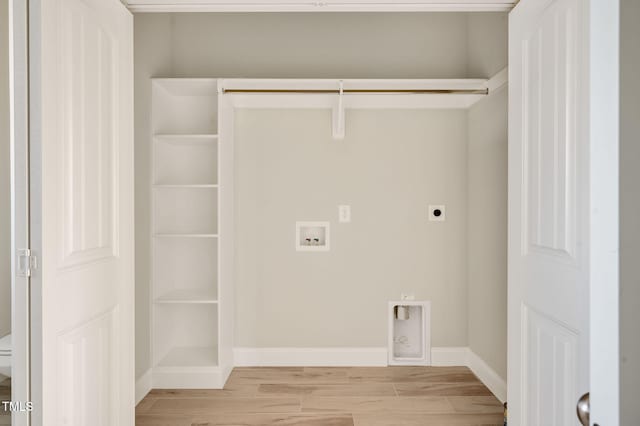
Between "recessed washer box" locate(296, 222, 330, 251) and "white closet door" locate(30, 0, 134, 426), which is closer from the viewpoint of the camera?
"white closet door" locate(30, 0, 134, 426)

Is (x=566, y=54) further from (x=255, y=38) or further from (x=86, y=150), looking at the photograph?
(x=255, y=38)

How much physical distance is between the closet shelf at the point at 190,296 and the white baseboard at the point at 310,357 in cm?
53

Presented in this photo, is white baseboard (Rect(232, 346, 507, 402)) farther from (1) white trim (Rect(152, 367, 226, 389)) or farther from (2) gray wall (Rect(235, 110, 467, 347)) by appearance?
(1) white trim (Rect(152, 367, 226, 389))

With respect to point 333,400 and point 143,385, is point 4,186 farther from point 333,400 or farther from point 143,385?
point 333,400

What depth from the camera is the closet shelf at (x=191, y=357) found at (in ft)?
9.98

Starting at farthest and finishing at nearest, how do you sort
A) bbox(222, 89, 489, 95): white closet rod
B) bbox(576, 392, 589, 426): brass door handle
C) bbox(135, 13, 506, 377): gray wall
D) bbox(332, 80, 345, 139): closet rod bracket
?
bbox(135, 13, 506, 377): gray wall, bbox(332, 80, 345, 139): closet rod bracket, bbox(222, 89, 489, 95): white closet rod, bbox(576, 392, 589, 426): brass door handle

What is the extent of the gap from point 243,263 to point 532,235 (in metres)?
2.25

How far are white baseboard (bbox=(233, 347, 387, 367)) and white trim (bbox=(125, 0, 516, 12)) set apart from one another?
7.95ft

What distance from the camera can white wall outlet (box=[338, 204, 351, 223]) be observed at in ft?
11.2

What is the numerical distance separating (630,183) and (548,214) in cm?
118

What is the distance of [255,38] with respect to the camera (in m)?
3.43

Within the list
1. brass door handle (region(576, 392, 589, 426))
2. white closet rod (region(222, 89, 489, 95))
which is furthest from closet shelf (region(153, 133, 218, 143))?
brass door handle (region(576, 392, 589, 426))

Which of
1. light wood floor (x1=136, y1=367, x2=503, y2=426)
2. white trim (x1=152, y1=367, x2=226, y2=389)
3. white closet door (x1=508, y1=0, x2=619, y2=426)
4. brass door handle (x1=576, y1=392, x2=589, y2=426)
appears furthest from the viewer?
white trim (x1=152, y1=367, x2=226, y2=389)

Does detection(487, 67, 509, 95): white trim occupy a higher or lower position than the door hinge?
higher
